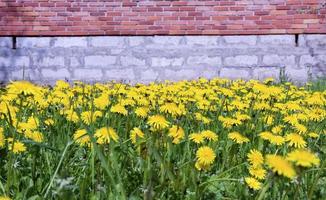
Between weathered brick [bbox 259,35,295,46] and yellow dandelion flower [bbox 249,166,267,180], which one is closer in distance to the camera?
yellow dandelion flower [bbox 249,166,267,180]

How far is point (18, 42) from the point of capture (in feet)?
24.1

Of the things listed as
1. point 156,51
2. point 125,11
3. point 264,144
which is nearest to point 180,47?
point 156,51

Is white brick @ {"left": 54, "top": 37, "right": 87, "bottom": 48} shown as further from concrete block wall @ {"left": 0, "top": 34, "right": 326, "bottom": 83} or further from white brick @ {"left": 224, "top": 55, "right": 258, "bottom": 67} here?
white brick @ {"left": 224, "top": 55, "right": 258, "bottom": 67}

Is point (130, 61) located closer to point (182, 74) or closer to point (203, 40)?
point (182, 74)

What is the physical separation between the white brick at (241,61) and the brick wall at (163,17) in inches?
14.9

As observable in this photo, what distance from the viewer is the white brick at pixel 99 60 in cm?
734

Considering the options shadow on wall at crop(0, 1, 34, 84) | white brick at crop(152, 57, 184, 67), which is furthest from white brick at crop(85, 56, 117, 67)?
shadow on wall at crop(0, 1, 34, 84)

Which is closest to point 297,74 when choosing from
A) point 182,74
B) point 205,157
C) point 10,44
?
point 182,74

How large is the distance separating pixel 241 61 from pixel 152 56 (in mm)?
1309

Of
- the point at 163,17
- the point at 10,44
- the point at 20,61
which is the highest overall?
the point at 163,17

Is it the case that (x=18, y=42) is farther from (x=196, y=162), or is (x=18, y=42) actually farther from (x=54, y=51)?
(x=196, y=162)

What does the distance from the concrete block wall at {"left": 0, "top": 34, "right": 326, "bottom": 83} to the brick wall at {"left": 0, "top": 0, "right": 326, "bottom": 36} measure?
11 centimetres

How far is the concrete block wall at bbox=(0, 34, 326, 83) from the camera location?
7328mm

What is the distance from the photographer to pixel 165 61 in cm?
734
